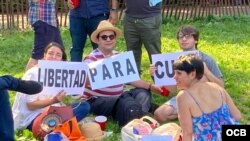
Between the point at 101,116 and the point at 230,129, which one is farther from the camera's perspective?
the point at 101,116

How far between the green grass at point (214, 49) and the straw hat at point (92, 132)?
15 centimetres

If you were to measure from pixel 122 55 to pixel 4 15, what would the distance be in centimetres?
767

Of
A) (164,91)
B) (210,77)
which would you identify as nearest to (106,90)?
(164,91)

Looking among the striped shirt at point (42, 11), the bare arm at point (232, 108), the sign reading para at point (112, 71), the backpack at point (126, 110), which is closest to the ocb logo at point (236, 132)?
the bare arm at point (232, 108)

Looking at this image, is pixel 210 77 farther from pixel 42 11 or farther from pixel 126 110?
pixel 42 11

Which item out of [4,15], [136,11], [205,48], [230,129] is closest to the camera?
[230,129]

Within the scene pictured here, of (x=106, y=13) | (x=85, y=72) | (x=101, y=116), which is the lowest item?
(x=101, y=116)

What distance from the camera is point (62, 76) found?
5812mm

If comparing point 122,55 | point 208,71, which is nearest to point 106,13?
point 122,55

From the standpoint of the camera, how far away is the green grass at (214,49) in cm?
726

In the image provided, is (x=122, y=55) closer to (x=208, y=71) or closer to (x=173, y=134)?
(x=208, y=71)

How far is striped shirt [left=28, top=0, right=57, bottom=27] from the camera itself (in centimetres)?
718

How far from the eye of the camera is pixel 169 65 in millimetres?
6238

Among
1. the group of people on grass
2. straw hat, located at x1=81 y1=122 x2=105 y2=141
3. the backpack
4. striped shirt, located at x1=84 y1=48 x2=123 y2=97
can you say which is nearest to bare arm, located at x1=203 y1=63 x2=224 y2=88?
the group of people on grass
